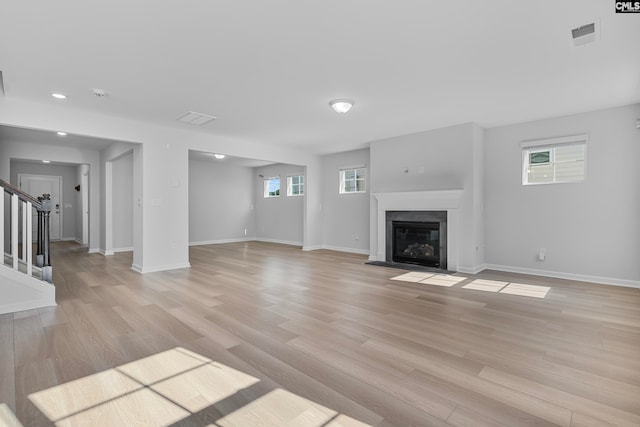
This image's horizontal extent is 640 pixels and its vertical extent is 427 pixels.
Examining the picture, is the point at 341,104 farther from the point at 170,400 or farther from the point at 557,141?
the point at 170,400

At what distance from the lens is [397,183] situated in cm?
629

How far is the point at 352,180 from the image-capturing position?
7.93 m

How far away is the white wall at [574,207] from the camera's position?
14.5 ft

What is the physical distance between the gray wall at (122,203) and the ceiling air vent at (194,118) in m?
3.32

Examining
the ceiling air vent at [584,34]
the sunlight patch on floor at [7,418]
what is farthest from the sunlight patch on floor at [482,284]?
the sunlight patch on floor at [7,418]

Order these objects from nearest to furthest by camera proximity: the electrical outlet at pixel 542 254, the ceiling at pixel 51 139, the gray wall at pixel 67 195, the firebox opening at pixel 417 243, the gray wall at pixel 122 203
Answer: the electrical outlet at pixel 542 254
the firebox opening at pixel 417 243
the ceiling at pixel 51 139
the gray wall at pixel 122 203
the gray wall at pixel 67 195

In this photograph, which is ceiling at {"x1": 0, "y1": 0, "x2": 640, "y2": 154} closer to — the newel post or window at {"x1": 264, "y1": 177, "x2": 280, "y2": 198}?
the newel post

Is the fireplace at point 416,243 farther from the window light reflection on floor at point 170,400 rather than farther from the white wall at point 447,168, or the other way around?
the window light reflection on floor at point 170,400

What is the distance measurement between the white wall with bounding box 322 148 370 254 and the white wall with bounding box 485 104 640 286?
2.74 m

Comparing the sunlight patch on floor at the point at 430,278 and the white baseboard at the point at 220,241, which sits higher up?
the white baseboard at the point at 220,241

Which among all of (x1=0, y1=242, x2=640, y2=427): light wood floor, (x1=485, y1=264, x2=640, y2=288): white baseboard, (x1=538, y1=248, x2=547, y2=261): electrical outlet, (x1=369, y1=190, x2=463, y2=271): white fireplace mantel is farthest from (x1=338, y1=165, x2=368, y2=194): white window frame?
(x1=0, y1=242, x2=640, y2=427): light wood floor

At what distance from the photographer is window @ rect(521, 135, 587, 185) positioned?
479 centimetres

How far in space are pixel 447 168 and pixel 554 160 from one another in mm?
1550

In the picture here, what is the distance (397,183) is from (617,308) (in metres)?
3.68
